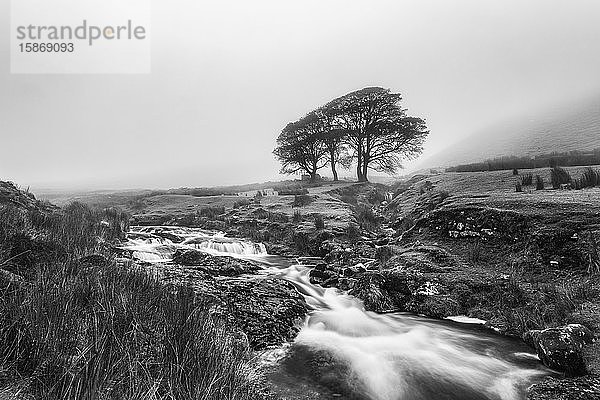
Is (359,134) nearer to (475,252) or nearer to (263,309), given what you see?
(475,252)

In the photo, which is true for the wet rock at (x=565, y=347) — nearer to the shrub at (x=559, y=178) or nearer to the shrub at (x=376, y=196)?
the shrub at (x=559, y=178)

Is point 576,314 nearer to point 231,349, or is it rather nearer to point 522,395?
point 522,395

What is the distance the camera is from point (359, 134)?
3622 centimetres

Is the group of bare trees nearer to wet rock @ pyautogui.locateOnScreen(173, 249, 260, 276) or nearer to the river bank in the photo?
the river bank

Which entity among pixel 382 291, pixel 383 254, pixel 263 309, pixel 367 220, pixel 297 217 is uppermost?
pixel 297 217

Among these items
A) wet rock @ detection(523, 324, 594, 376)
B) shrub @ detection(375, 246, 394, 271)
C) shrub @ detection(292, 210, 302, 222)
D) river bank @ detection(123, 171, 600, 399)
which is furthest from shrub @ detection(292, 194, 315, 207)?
wet rock @ detection(523, 324, 594, 376)

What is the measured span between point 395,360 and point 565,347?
8.47 feet

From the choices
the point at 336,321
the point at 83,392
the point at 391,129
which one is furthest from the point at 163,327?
the point at 391,129

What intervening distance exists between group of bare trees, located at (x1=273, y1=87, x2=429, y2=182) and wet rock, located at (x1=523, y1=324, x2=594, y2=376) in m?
32.1

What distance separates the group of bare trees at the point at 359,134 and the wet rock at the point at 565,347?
105 feet

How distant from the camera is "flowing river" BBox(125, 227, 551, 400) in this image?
4.59 m

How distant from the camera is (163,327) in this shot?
3375 millimetres

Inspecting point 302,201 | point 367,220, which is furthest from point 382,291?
point 302,201

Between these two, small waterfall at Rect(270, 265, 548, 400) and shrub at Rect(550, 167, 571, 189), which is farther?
shrub at Rect(550, 167, 571, 189)
